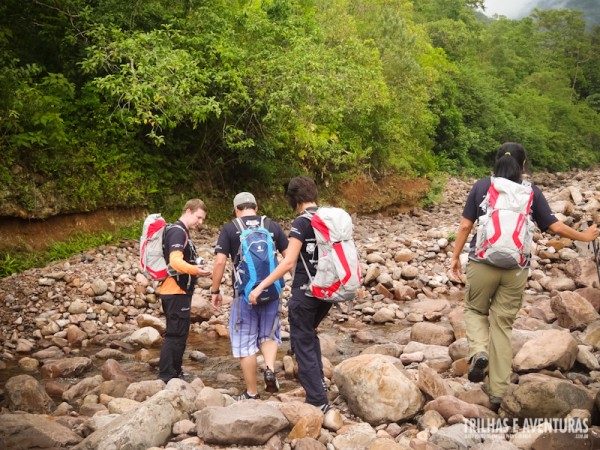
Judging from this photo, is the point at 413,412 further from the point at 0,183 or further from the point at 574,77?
the point at 574,77

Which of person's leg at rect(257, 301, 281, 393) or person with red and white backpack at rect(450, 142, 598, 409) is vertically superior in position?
person with red and white backpack at rect(450, 142, 598, 409)

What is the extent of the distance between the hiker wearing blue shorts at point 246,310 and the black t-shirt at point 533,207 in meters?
1.69

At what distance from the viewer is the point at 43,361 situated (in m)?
7.80

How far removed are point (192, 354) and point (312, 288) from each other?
3821mm

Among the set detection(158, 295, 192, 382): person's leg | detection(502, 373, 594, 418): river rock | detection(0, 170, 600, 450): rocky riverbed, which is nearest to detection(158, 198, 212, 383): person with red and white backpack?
detection(158, 295, 192, 382): person's leg

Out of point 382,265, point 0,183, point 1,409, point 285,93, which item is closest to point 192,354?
point 1,409

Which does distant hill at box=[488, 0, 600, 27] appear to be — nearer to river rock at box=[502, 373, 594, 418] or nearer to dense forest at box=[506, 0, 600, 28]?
dense forest at box=[506, 0, 600, 28]

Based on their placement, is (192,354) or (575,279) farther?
(575,279)

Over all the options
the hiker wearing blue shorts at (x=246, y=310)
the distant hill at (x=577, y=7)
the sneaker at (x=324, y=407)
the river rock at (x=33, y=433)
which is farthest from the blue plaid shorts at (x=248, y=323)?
the distant hill at (x=577, y=7)

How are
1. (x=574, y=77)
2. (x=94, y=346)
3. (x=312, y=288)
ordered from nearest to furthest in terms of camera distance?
(x=312, y=288) → (x=94, y=346) → (x=574, y=77)

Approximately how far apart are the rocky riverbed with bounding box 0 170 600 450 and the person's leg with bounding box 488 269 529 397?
17cm

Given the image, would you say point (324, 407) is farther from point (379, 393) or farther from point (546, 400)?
point (546, 400)

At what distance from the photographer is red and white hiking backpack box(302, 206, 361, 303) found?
466 cm

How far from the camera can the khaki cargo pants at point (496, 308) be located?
15.9 feet
